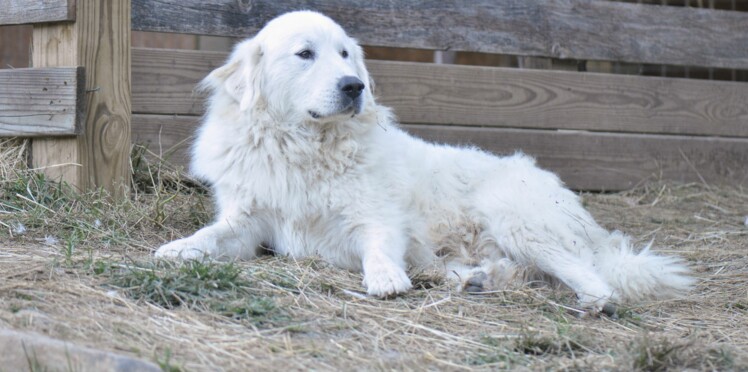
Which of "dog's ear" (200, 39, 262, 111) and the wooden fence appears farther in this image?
the wooden fence

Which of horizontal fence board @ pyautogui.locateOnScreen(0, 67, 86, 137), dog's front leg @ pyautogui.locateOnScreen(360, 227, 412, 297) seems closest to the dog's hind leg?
dog's front leg @ pyautogui.locateOnScreen(360, 227, 412, 297)

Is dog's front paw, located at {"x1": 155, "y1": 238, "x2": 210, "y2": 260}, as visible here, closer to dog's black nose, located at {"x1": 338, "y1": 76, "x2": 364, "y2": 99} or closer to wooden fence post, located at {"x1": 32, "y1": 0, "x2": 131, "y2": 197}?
dog's black nose, located at {"x1": 338, "y1": 76, "x2": 364, "y2": 99}

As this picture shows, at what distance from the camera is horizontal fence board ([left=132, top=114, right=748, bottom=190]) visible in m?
6.48

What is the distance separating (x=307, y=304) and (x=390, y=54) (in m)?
6.99

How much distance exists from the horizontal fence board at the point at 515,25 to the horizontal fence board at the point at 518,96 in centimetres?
17

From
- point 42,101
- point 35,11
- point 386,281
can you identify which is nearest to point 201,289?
point 386,281

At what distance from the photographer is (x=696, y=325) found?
377cm

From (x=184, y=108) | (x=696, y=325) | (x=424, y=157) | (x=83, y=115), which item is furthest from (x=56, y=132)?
(x=696, y=325)

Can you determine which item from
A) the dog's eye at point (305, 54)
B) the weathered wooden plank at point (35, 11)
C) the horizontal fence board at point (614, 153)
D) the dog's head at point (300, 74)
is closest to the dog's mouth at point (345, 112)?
the dog's head at point (300, 74)

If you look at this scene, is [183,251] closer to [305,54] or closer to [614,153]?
[305,54]

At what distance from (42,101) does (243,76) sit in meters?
1.26

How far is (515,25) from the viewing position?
6.55 m

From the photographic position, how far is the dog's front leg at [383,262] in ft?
12.5

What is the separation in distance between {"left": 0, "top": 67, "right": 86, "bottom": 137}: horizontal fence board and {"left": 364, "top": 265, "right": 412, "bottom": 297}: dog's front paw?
6.51 feet
